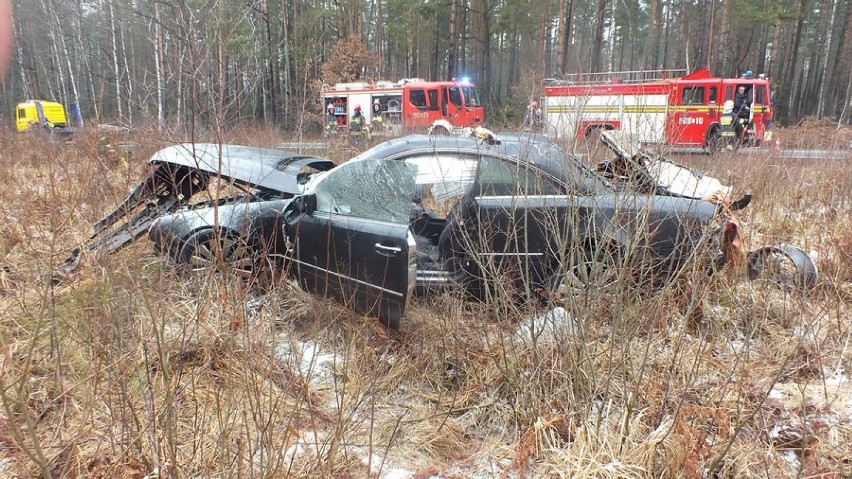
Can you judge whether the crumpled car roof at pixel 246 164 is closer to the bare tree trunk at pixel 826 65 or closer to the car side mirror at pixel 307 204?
the car side mirror at pixel 307 204

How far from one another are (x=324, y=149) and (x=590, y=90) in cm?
813

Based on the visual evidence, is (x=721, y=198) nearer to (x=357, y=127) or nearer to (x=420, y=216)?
(x=420, y=216)

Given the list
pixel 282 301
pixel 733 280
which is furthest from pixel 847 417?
pixel 282 301

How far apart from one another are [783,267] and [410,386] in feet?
10.5

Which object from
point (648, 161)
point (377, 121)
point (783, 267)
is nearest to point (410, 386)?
point (648, 161)

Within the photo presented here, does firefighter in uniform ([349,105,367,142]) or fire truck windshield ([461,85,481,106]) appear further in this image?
→ fire truck windshield ([461,85,481,106])

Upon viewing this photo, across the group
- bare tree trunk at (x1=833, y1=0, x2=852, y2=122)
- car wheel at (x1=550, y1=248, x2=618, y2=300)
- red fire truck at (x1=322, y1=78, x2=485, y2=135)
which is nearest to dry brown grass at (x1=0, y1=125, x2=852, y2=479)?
car wheel at (x1=550, y1=248, x2=618, y2=300)

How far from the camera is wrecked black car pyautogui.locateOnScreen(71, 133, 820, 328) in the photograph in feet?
9.05

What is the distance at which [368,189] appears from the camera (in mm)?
3262

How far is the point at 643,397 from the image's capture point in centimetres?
252

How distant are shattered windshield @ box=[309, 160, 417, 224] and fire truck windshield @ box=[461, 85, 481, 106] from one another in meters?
14.1

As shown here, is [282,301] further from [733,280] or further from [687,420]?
[733,280]

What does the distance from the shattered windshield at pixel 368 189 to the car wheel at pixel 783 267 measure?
265 centimetres

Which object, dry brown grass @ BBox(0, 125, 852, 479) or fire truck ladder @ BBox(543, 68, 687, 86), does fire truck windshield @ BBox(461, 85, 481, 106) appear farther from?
dry brown grass @ BBox(0, 125, 852, 479)
